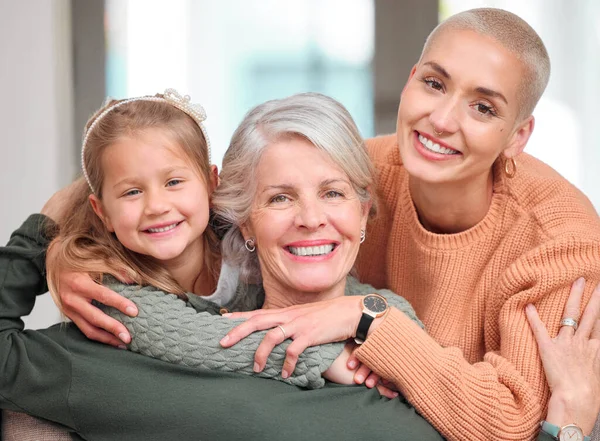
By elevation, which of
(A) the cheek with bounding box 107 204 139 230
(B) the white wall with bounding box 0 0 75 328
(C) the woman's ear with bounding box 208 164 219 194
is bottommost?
(B) the white wall with bounding box 0 0 75 328

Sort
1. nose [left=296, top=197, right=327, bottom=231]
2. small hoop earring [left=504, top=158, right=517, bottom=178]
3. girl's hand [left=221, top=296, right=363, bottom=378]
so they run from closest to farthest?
1. girl's hand [left=221, top=296, right=363, bottom=378]
2. nose [left=296, top=197, right=327, bottom=231]
3. small hoop earring [left=504, top=158, right=517, bottom=178]

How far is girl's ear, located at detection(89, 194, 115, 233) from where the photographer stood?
2199mm

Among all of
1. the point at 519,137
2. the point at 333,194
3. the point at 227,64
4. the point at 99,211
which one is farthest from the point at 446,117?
the point at 227,64

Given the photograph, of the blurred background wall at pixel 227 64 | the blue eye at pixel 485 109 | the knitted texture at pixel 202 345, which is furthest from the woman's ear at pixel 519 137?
the blurred background wall at pixel 227 64

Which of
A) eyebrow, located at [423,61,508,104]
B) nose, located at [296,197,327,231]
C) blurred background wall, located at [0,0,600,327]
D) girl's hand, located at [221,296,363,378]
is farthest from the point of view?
blurred background wall, located at [0,0,600,327]

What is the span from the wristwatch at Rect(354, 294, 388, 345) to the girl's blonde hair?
47 cm

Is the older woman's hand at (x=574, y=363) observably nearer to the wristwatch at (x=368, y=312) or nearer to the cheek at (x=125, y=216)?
the wristwatch at (x=368, y=312)

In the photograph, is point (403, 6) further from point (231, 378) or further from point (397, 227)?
point (231, 378)

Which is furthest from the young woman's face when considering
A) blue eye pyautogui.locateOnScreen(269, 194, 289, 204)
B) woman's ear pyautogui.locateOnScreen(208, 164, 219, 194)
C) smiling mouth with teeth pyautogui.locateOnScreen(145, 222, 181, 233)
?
smiling mouth with teeth pyautogui.locateOnScreen(145, 222, 181, 233)

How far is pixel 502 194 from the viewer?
2.32m

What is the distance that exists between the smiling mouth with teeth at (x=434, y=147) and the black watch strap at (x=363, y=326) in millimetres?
507

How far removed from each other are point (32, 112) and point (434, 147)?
3.45 meters

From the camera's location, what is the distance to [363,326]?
6.43 feet

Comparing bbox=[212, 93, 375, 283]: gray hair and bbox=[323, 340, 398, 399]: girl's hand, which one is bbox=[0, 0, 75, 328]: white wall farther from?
bbox=[323, 340, 398, 399]: girl's hand
